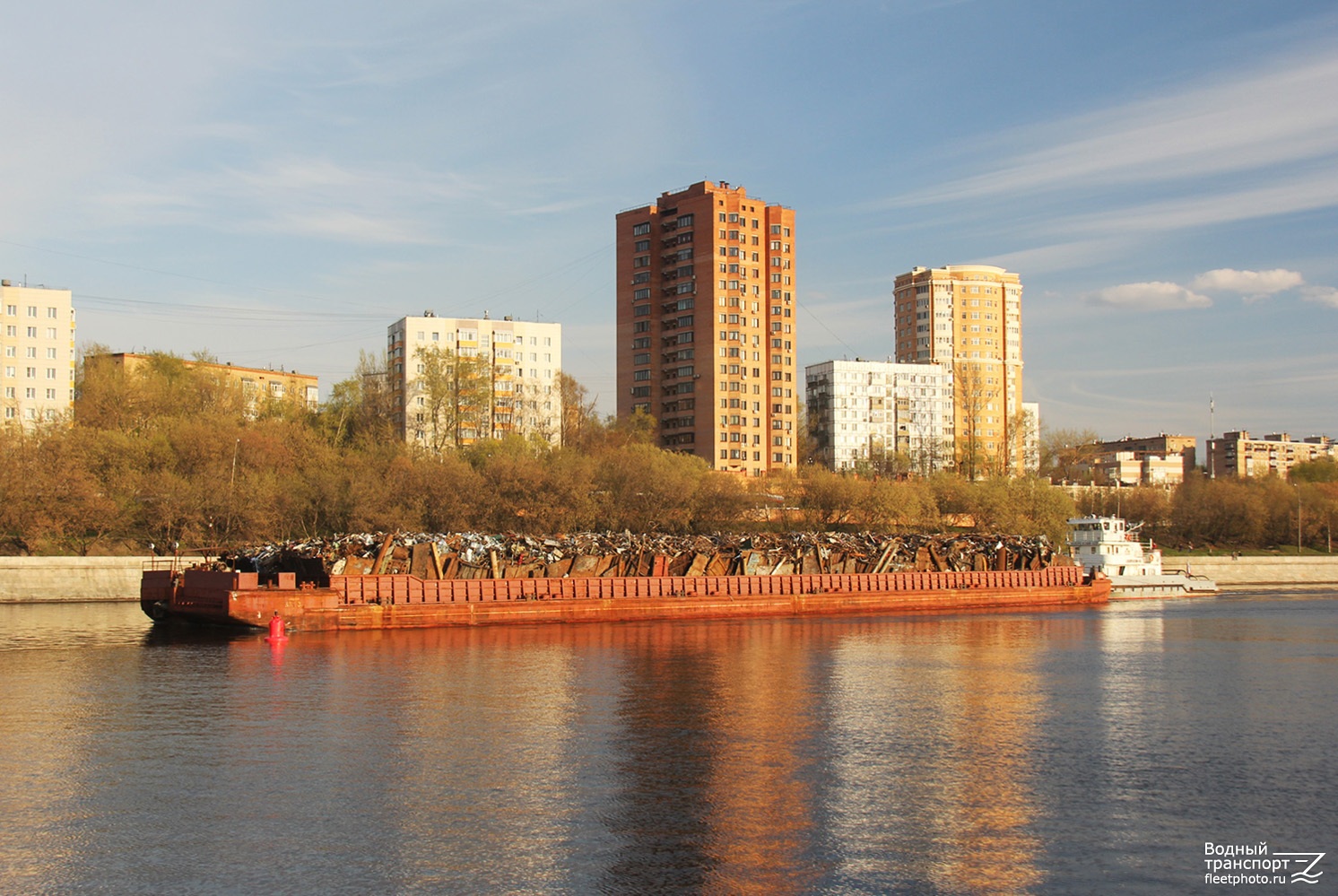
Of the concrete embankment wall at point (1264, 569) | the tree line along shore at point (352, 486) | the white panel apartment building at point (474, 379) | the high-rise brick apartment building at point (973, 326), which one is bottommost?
the concrete embankment wall at point (1264, 569)

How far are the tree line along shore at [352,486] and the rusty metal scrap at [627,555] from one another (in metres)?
18.3

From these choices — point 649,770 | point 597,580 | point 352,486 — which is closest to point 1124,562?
point 597,580

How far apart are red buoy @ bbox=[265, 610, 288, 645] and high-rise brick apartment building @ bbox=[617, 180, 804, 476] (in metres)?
77.7

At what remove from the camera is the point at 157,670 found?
106 feet

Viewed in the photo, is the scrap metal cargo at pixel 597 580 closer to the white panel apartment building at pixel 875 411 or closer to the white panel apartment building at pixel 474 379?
the white panel apartment building at pixel 474 379

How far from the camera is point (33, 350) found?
364ft

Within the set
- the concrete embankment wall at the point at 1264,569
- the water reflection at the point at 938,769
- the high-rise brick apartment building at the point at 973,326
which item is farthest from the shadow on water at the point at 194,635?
the high-rise brick apartment building at the point at 973,326

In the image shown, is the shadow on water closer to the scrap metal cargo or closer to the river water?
the scrap metal cargo

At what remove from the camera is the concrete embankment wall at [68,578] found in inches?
2459

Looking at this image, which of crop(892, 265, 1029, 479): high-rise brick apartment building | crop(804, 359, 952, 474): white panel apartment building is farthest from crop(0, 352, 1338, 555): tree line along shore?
crop(892, 265, 1029, 479): high-rise brick apartment building

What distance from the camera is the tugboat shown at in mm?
71938

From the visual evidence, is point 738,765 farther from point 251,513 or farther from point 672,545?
point 251,513

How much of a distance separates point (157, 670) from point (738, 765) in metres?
19.2

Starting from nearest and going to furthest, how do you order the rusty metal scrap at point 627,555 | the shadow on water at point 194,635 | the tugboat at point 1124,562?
the shadow on water at point 194,635, the rusty metal scrap at point 627,555, the tugboat at point 1124,562
